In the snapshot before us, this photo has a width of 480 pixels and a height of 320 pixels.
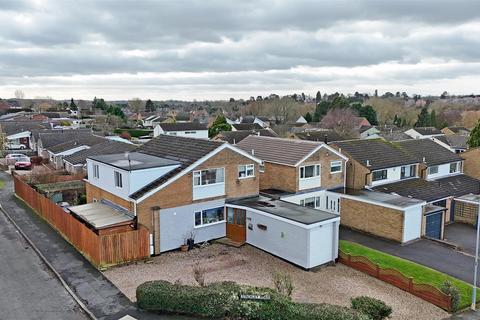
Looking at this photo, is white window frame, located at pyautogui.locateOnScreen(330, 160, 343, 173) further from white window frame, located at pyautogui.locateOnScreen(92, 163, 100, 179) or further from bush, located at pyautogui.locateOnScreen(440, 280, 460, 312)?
white window frame, located at pyautogui.locateOnScreen(92, 163, 100, 179)

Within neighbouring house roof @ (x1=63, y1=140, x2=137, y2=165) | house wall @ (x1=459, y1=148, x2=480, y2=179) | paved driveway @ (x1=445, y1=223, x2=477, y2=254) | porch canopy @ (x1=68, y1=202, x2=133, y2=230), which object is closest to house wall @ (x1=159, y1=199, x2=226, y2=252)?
porch canopy @ (x1=68, y1=202, x2=133, y2=230)

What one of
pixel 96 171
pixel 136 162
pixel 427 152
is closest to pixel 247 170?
pixel 136 162

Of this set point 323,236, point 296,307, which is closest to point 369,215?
point 323,236

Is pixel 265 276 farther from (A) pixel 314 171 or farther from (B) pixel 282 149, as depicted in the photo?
(B) pixel 282 149

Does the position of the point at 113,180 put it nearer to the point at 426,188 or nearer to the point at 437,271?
the point at 437,271

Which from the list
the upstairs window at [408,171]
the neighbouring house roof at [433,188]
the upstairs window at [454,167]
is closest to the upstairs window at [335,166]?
the neighbouring house roof at [433,188]

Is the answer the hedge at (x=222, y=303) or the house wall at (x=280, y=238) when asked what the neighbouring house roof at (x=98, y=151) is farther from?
the hedge at (x=222, y=303)

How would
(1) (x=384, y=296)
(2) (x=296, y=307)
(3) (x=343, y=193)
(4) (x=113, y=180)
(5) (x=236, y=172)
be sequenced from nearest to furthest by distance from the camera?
(2) (x=296, y=307), (1) (x=384, y=296), (4) (x=113, y=180), (5) (x=236, y=172), (3) (x=343, y=193)
